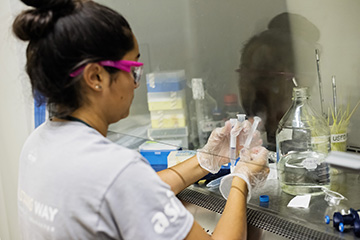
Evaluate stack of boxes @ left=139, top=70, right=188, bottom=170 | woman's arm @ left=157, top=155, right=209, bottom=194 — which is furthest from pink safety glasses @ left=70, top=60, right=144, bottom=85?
stack of boxes @ left=139, top=70, right=188, bottom=170

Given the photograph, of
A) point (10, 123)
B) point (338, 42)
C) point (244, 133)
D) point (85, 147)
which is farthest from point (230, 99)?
point (10, 123)

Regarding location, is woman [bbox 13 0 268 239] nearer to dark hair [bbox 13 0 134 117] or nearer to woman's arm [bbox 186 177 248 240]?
dark hair [bbox 13 0 134 117]

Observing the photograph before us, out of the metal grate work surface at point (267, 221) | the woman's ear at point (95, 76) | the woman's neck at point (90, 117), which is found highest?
the woman's ear at point (95, 76)

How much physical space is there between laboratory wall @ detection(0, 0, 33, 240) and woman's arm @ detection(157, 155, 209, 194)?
2.75 feet

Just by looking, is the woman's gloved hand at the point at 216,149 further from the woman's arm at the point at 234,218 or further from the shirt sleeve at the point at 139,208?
the shirt sleeve at the point at 139,208

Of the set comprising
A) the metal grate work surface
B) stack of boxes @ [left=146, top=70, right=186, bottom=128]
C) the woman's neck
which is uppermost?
the woman's neck

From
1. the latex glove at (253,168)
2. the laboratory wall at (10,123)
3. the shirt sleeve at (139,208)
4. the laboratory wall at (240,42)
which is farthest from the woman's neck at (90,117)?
the laboratory wall at (10,123)

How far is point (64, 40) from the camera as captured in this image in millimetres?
765

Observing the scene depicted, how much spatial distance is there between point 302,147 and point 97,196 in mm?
736

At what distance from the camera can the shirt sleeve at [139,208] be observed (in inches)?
28.3

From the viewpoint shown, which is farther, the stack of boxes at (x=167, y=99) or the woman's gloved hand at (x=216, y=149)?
the stack of boxes at (x=167, y=99)

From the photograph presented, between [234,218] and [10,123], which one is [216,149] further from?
[10,123]

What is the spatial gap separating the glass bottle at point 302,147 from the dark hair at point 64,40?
63 centimetres

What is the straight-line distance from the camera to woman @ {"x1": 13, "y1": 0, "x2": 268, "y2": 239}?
724 millimetres
